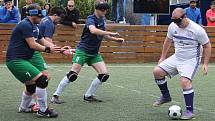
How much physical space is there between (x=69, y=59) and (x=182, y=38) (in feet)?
30.3

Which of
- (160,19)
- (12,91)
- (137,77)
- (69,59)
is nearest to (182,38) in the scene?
(12,91)

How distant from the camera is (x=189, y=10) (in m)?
18.3

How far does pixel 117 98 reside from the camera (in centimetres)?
1066

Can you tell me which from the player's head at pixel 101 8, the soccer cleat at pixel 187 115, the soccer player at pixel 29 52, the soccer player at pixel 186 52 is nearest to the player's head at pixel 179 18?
the soccer player at pixel 186 52

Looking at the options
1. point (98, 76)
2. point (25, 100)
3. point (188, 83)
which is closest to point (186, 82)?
point (188, 83)

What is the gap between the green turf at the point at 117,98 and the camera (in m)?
8.62

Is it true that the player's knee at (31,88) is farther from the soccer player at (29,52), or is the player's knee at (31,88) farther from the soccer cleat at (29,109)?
the soccer cleat at (29,109)

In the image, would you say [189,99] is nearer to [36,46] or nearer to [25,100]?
[36,46]

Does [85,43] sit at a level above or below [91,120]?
above

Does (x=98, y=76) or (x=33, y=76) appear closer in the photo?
(x=33, y=76)

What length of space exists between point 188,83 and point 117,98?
2377mm

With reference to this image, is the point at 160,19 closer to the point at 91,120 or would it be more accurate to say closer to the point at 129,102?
the point at 129,102

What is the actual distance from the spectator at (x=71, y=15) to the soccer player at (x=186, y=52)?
8165mm

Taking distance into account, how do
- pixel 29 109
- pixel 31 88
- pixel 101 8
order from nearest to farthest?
1. pixel 31 88
2. pixel 29 109
3. pixel 101 8
